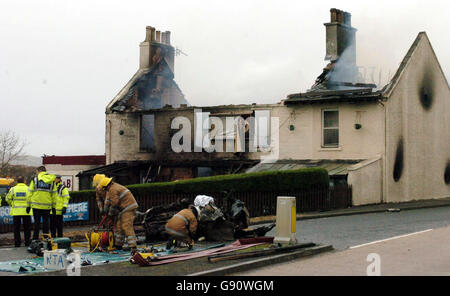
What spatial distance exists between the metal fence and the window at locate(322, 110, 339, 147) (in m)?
3.97

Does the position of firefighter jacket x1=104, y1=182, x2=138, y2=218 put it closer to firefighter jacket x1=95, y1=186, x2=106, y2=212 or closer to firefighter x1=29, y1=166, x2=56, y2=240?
firefighter jacket x1=95, y1=186, x2=106, y2=212

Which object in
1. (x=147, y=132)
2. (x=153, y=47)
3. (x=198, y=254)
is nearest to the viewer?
(x=198, y=254)

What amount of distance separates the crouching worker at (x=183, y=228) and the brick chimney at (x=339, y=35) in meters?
21.4

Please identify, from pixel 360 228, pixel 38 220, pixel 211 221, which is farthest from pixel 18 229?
pixel 360 228

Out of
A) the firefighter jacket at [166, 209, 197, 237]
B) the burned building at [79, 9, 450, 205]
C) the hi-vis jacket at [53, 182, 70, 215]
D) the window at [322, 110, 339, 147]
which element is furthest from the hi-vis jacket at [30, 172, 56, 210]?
the window at [322, 110, 339, 147]

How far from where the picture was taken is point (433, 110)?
3281 centimetres

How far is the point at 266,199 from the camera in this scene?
953 inches

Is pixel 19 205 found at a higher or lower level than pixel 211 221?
higher

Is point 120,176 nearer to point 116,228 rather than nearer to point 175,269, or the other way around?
point 116,228

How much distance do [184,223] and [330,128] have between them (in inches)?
662

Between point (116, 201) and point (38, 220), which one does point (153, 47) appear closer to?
point (38, 220)

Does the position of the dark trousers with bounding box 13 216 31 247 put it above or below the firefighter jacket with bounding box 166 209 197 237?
below

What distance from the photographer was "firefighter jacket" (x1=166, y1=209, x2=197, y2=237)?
14.0m
